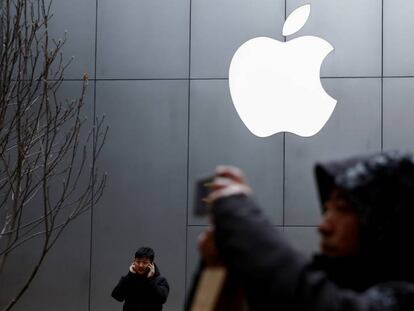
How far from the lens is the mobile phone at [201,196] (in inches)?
69.9

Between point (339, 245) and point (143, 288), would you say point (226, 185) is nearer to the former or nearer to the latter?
point (339, 245)

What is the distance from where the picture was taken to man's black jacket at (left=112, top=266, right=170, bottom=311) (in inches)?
340

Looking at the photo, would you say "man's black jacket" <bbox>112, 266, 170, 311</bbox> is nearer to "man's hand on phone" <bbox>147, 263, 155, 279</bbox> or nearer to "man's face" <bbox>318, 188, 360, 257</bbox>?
"man's hand on phone" <bbox>147, 263, 155, 279</bbox>

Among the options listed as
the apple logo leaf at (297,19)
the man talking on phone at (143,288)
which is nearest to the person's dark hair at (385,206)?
the man talking on phone at (143,288)

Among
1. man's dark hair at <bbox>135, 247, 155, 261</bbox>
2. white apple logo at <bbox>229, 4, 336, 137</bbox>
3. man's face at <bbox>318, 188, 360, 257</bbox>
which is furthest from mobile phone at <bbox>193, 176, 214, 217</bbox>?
white apple logo at <bbox>229, 4, 336, 137</bbox>

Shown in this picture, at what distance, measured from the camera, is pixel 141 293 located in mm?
8727

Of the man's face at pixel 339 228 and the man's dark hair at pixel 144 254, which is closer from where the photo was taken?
the man's face at pixel 339 228

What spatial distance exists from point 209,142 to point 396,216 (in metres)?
8.90

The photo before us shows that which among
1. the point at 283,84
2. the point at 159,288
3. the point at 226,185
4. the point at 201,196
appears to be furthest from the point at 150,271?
the point at 226,185

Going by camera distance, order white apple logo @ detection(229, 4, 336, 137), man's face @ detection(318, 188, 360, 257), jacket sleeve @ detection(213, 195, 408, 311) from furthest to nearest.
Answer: white apple logo @ detection(229, 4, 336, 137) → man's face @ detection(318, 188, 360, 257) → jacket sleeve @ detection(213, 195, 408, 311)

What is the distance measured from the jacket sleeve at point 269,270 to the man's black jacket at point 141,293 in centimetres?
712

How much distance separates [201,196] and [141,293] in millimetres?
7086

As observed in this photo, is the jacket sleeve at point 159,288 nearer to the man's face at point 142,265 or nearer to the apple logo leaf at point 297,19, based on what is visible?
the man's face at point 142,265

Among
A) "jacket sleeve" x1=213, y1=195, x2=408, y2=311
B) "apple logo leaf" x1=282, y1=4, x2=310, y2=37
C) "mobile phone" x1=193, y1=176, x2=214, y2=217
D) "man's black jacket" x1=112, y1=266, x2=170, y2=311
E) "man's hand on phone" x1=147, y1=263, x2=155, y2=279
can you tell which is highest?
"apple logo leaf" x1=282, y1=4, x2=310, y2=37
